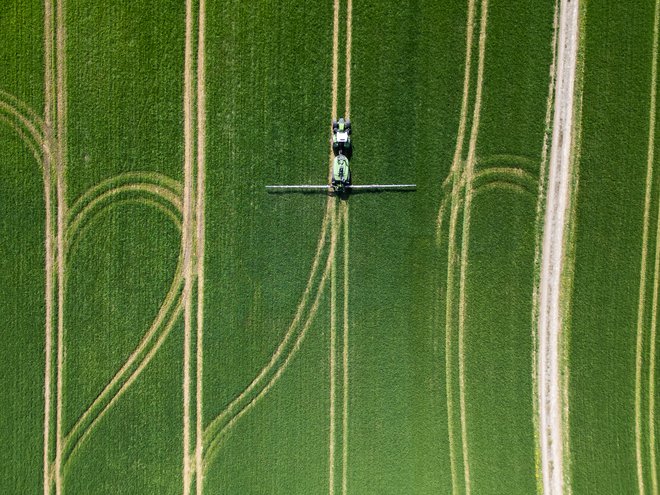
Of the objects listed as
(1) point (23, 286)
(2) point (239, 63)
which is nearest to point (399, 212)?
(2) point (239, 63)

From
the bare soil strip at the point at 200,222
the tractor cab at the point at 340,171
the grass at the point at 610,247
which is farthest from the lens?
the bare soil strip at the point at 200,222

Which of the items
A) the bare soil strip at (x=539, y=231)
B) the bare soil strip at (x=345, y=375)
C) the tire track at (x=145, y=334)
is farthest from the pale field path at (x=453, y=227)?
the tire track at (x=145, y=334)

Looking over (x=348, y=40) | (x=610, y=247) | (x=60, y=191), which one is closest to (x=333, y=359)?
(x=610, y=247)

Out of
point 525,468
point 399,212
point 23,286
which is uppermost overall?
point 399,212

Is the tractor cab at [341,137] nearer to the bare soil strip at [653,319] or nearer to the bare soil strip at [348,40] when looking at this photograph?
the bare soil strip at [348,40]

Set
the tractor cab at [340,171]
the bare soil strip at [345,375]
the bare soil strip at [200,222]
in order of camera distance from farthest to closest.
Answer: the bare soil strip at [345,375]
the bare soil strip at [200,222]
the tractor cab at [340,171]

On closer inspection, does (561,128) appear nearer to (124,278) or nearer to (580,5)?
(580,5)

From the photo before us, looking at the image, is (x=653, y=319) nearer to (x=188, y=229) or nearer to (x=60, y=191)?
(x=188, y=229)
